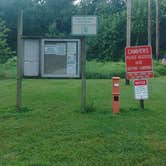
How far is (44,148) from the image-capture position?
658cm

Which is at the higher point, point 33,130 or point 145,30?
point 145,30

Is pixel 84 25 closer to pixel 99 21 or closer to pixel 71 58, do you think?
pixel 71 58

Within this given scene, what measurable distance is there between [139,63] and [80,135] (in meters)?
3.77

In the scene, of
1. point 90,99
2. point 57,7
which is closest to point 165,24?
point 57,7

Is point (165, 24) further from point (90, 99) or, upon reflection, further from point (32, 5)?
point (90, 99)

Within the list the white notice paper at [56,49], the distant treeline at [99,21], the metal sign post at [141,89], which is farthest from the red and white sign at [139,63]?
the distant treeline at [99,21]

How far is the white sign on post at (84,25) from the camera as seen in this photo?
10156 millimetres

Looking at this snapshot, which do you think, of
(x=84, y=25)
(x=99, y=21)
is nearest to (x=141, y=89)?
(x=84, y=25)

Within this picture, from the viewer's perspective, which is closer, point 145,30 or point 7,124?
point 7,124

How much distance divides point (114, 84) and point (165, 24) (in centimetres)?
4801

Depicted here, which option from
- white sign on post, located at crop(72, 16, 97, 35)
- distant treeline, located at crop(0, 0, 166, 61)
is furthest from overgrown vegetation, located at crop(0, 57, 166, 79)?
white sign on post, located at crop(72, 16, 97, 35)

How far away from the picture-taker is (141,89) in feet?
35.4

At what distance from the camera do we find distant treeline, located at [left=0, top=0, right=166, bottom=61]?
5128 cm

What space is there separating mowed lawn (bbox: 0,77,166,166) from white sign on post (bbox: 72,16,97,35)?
1831mm
